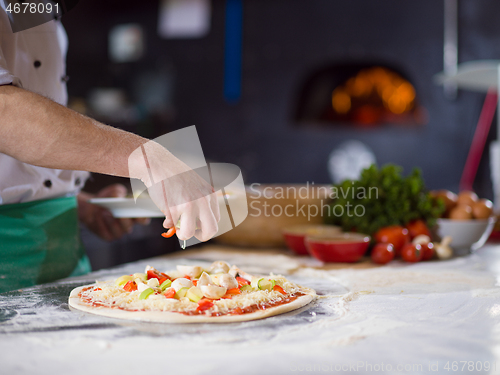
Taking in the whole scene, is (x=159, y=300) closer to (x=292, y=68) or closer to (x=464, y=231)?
(x=464, y=231)

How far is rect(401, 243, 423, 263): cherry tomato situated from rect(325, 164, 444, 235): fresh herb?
0.51ft

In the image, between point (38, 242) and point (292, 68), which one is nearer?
point (38, 242)

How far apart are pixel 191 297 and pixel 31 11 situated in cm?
95

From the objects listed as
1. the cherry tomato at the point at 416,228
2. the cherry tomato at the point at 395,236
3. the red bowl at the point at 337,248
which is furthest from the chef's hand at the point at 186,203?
the cherry tomato at the point at 416,228

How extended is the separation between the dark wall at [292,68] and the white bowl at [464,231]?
2776 mm

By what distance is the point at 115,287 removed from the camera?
108cm

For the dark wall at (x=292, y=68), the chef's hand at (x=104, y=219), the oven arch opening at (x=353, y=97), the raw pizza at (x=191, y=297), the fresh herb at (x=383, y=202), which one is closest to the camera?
the raw pizza at (x=191, y=297)

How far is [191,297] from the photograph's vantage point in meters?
0.98

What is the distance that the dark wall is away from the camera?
4.40 meters

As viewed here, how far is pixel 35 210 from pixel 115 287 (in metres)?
0.38

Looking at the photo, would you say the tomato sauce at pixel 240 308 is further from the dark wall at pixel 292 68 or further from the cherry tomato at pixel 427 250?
the dark wall at pixel 292 68

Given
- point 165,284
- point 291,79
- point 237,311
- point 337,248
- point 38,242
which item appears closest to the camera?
point 237,311

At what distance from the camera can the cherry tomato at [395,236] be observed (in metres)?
1.62

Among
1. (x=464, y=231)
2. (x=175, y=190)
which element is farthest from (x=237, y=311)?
(x=464, y=231)
